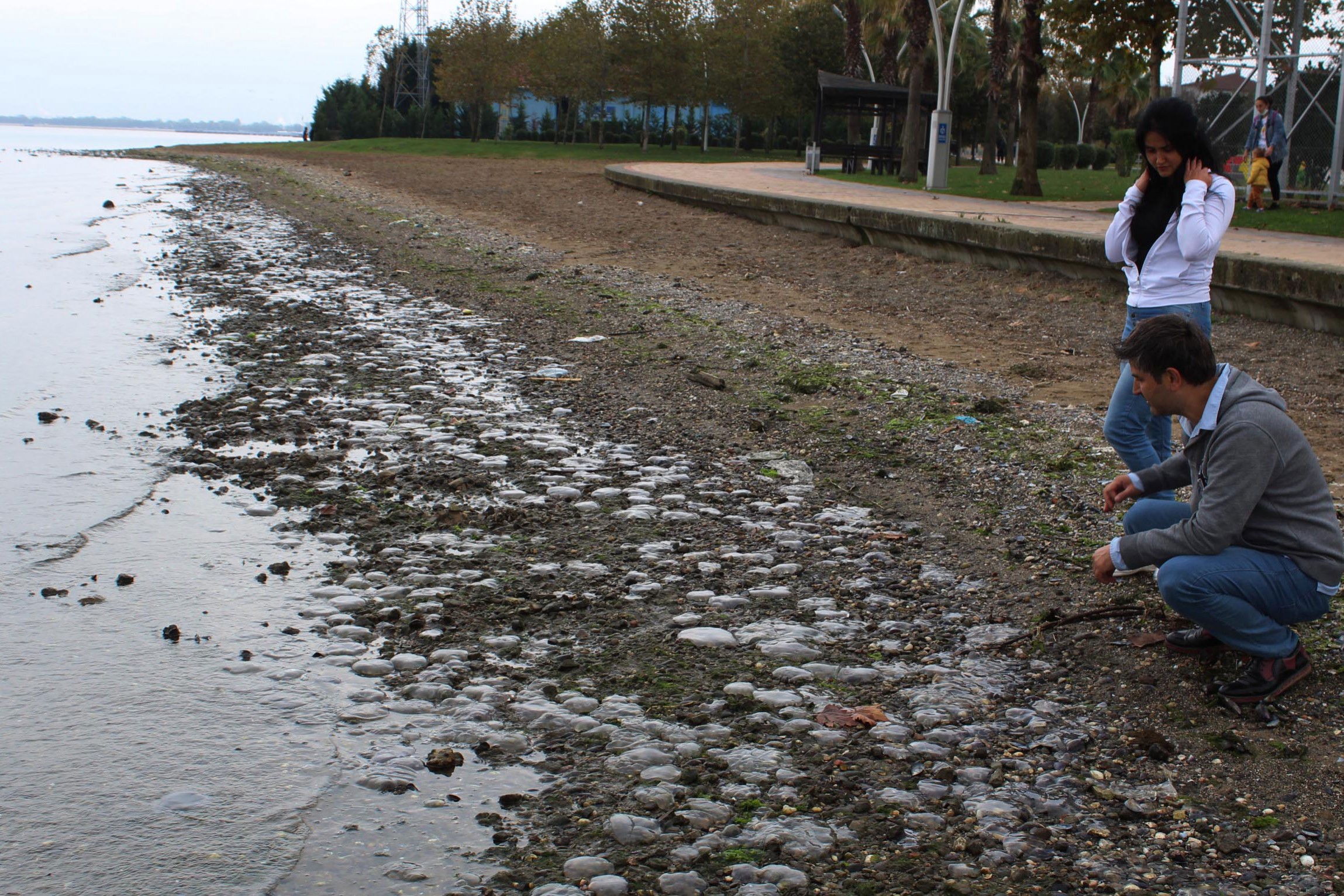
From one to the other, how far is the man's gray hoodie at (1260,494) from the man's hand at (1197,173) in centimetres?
128

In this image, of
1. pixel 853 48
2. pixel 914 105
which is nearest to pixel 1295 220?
pixel 914 105

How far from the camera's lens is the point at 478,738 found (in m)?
3.47

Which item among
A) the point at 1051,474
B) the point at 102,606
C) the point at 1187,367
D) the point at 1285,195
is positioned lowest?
the point at 102,606

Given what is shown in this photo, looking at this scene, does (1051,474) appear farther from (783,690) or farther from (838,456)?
(783,690)

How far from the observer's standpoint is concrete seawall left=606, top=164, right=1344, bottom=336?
9250 mm

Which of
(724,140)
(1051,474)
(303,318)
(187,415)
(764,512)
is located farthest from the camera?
(724,140)

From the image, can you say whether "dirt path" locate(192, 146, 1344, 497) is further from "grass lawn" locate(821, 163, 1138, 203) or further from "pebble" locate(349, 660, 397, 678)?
"grass lawn" locate(821, 163, 1138, 203)

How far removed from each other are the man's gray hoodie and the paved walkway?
6.68 m

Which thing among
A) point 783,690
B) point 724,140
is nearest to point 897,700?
point 783,690

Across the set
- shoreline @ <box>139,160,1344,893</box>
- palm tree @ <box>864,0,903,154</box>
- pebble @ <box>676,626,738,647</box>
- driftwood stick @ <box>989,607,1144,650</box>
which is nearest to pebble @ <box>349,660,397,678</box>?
shoreline @ <box>139,160,1344,893</box>

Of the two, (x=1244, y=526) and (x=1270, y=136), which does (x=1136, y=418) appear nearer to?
(x=1244, y=526)

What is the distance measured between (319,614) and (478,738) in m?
1.22

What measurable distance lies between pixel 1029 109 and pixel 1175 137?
18596mm

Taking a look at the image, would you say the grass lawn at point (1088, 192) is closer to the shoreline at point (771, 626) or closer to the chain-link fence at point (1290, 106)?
the chain-link fence at point (1290, 106)
